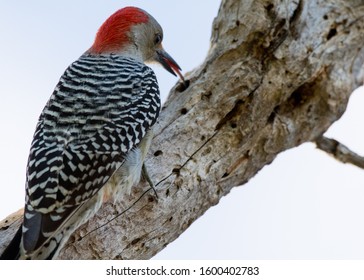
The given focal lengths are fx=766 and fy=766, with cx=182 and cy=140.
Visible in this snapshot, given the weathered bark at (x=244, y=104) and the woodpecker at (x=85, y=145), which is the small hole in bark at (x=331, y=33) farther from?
the woodpecker at (x=85, y=145)

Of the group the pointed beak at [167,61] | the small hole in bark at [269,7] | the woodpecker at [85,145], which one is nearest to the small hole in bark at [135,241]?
the woodpecker at [85,145]

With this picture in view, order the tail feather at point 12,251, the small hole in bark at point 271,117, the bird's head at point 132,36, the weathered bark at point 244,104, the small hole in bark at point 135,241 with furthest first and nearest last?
1. the bird's head at point 132,36
2. the small hole in bark at point 271,117
3. the weathered bark at point 244,104
4. the small hole in bark at point 135,241
5. the tail feather at point 12,251

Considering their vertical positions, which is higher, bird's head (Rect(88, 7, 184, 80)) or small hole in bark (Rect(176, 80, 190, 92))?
bird's head (Rect(88, 7, 184, 80))

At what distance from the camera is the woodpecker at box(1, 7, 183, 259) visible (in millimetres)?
4562

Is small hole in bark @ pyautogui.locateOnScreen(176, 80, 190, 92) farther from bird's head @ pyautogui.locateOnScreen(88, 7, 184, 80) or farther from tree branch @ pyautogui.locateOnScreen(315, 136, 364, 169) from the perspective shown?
tree branch @ pyautogui.locateOnScreen(315, 136, 364, 169)

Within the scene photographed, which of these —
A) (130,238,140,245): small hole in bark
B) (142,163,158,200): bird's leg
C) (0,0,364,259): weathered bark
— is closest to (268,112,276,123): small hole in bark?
(0,0,364,259): weathered bark

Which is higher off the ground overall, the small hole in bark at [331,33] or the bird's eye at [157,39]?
the small hole in bark at [331,33]

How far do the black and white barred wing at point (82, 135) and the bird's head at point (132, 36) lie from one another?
0.32 m

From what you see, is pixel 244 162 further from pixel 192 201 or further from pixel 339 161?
pixel 339 161

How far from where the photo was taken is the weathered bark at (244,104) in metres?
5.21

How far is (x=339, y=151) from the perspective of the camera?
20.2ft

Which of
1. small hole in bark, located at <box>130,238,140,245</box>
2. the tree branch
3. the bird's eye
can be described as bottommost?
small hole in bark, located at <box>130,238,140,245</box>

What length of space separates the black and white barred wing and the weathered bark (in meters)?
0.29

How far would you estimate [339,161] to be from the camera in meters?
6.21
